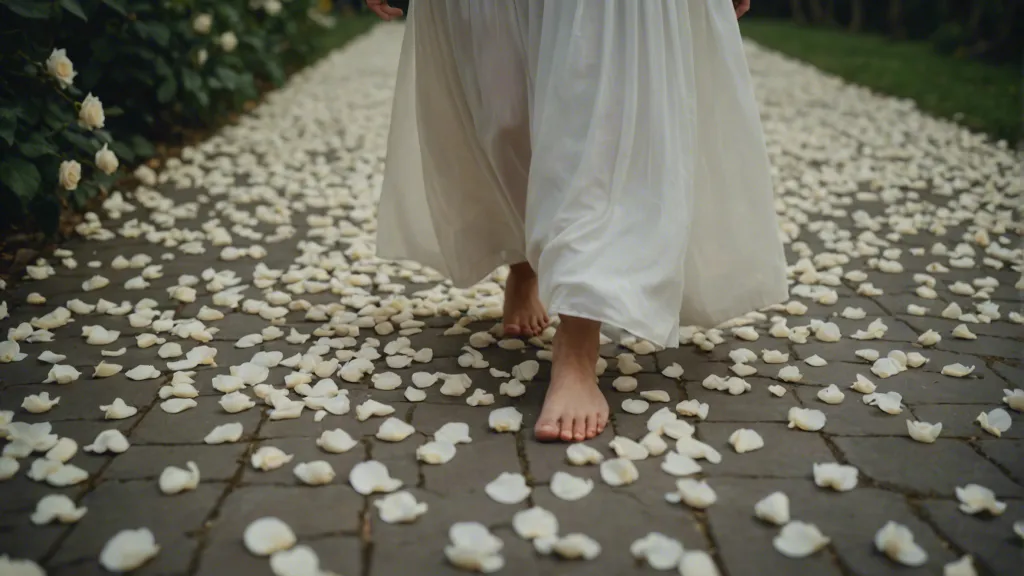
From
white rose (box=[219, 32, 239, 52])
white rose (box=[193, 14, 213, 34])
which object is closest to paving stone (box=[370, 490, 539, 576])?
white rose (box=[193, 14, 213, 34])

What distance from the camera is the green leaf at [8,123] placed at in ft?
9.00

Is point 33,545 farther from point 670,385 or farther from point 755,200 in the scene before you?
point 755,200

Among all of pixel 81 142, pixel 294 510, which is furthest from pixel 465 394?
pixel 81 142

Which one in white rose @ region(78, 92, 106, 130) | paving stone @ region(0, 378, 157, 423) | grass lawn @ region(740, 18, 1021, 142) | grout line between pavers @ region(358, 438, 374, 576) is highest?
white rose @ region(78, 92, 106, 130)

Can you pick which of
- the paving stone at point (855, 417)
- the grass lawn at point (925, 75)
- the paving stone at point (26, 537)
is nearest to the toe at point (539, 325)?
the paving stone at point (855, 417)

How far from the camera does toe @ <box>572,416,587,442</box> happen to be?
187cm

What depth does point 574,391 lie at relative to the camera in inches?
77.4

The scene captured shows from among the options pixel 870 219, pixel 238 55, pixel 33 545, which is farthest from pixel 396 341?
pixel 238 55

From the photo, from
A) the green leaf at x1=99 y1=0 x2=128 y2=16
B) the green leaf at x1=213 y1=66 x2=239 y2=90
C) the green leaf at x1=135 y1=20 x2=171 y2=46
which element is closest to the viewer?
the green leaf at x1=99 y1=0 x2=128 y2=16

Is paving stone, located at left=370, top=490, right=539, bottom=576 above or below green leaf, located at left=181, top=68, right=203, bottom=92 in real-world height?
below

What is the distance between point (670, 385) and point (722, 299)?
26 centimetres

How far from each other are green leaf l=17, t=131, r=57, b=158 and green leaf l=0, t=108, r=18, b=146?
0.08m

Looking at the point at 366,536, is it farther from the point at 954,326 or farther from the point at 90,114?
the point at 90,114

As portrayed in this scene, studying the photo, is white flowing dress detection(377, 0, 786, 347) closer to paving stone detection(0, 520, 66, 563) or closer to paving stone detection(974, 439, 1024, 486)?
paving stone detection(974, 439, 1024, 486)
